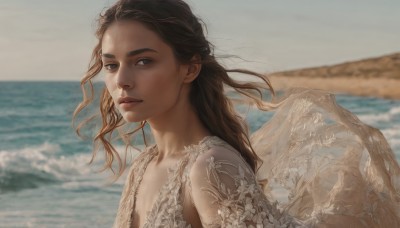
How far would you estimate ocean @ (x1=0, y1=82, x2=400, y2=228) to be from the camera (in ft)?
31.4

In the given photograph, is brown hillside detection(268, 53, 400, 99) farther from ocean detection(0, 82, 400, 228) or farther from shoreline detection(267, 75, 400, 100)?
ocean detection(0, 82, 400, 228)

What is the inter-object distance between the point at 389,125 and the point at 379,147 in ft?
59.0

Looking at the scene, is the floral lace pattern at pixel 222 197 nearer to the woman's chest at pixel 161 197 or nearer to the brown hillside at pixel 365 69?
the woman's chest at pixel 161 197

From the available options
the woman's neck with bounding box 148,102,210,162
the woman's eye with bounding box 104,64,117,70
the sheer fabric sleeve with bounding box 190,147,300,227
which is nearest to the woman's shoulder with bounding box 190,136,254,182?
the sheer fabric sleeve with bounding box 190,147,300,227

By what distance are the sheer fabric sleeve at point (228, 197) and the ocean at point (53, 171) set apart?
1.51 m

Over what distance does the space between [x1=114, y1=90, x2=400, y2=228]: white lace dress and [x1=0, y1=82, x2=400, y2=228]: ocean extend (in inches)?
43.6

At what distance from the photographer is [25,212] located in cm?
1009

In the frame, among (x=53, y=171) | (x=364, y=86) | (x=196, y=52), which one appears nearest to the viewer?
(x=196, y=52)

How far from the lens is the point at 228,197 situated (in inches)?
89.6

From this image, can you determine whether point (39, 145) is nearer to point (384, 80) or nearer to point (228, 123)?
point (228, 123)

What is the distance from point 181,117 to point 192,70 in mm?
150

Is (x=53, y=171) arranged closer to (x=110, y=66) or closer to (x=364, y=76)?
(x=110, y=66)

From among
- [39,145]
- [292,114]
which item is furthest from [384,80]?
[292,114]

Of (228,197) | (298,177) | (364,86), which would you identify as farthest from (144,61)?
(364,86)
